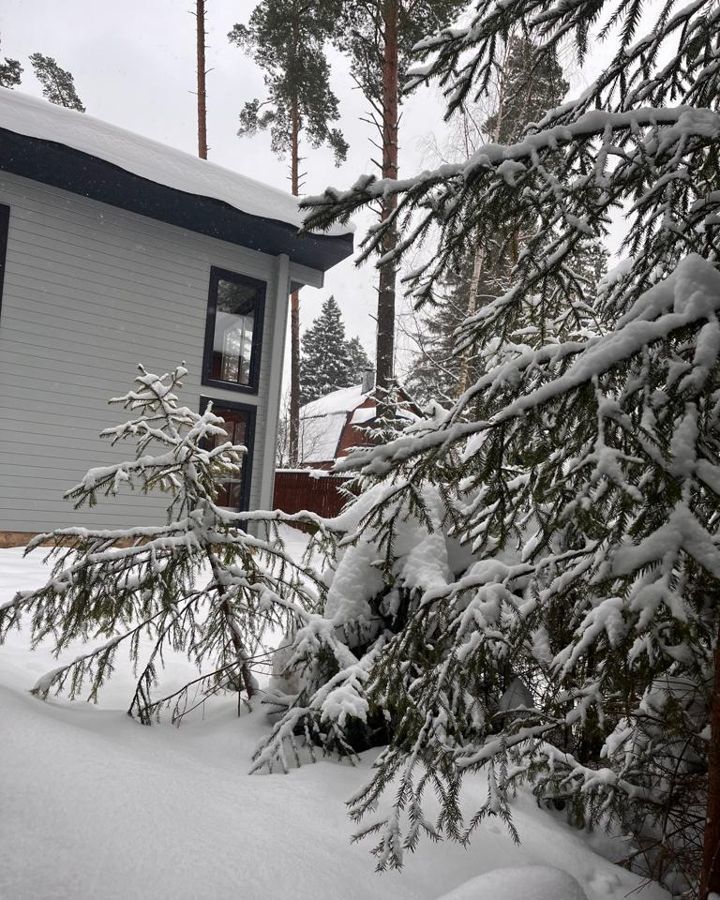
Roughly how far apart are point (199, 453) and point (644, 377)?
2128 mm

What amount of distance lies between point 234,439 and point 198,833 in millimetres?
9165

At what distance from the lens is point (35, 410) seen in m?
8.30

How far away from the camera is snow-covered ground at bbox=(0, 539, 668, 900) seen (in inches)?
57.1

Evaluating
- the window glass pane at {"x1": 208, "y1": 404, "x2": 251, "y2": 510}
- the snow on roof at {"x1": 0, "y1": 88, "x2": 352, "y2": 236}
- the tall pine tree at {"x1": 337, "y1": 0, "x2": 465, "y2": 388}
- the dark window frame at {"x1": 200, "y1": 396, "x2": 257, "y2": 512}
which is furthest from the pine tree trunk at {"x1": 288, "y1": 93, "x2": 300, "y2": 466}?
the dark window frame at {"x1": 200, "y1": 396, "x2": 257, "y2": 512}

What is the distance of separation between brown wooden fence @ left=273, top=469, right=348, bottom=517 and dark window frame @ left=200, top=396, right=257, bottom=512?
5.08 metres

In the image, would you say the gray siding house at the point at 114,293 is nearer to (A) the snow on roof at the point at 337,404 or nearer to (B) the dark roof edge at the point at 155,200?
(B) the dark roof edge at the point at 155,200

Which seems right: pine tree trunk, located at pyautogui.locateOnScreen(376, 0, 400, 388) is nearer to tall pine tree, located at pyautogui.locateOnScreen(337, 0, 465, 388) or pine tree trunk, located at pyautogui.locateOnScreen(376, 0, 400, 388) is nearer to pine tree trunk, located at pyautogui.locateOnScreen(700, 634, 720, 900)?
tall pine tree, located at pyautogui.locateOnScreen(337, 0, 465, 388)

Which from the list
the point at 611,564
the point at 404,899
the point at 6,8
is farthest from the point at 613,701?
the point at 6,8

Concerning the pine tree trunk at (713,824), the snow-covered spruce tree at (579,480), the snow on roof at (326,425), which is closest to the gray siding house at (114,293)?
the snow-covered spruce tree at (579,480)

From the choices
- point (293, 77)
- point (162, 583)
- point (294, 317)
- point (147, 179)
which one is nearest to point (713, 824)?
point (162, 583)

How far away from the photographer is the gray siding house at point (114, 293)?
8047mm

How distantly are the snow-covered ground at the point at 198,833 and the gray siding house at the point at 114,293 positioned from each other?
21.4 feet

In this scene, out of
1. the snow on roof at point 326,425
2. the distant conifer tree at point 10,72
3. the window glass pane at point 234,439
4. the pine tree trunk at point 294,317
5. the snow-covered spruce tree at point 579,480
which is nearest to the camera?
the snow-covered spruce tree at point 579,480

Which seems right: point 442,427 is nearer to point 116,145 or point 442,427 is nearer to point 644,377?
point 644,377
